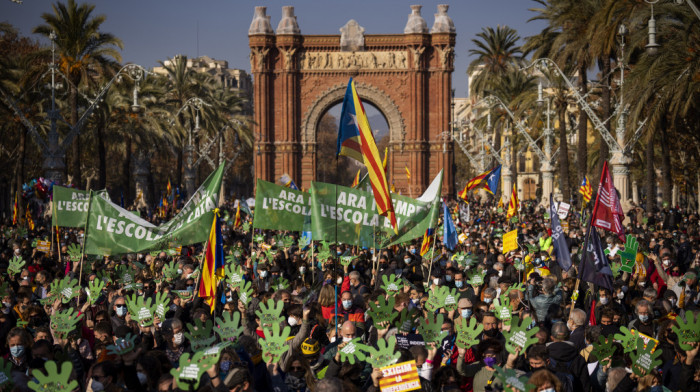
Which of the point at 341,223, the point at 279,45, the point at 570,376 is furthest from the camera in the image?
the point at 279,45

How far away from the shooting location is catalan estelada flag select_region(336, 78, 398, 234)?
10.9 meters

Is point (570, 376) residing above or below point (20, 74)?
below

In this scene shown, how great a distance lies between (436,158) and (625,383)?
50019mm

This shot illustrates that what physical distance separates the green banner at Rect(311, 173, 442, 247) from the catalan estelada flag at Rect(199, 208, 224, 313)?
2.01m

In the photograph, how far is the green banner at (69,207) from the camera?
16.1 metres

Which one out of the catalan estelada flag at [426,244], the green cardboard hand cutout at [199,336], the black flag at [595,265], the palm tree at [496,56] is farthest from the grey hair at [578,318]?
the palm tree at [496,56]

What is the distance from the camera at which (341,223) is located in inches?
525

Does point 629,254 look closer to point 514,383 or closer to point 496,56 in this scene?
point 514,383

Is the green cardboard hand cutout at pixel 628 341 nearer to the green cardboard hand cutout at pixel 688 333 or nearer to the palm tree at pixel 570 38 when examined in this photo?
the green cardboard hand cutout at pixel 688 333

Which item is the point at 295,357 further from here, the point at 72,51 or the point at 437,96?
the point at 437,96

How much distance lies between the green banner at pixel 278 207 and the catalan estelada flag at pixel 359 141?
185 inches

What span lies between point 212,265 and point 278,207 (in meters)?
5.09

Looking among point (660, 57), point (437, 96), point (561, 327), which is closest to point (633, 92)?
point (660, 57)

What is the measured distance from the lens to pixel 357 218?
13.4 meters
